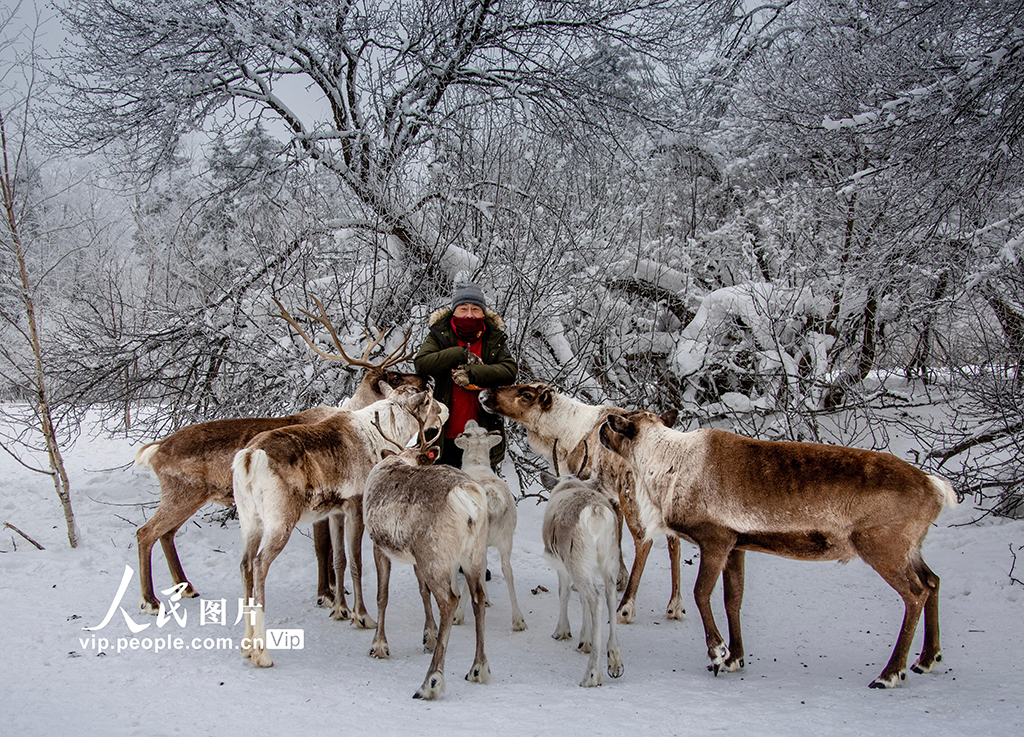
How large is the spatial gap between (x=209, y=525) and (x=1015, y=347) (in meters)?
8.14

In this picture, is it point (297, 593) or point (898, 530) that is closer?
point (898, 530)

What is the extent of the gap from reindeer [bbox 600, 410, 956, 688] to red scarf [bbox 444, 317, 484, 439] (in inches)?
64.8

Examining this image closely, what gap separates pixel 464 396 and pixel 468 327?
0.57 m

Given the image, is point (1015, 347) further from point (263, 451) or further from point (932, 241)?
point (263, 451)

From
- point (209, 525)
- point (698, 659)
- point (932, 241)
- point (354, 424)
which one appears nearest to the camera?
point (698, 659)

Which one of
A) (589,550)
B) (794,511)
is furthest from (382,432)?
(794,511)

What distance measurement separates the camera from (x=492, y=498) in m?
4.57

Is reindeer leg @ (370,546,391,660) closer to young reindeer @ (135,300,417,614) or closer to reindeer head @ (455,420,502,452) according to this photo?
young reindeer @ (135,300,417,614)

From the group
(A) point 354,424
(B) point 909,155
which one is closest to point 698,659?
(A) point 354,424

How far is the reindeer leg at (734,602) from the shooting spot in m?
4.17

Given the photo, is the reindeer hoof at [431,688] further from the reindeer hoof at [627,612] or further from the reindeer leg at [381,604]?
the reindeer hoof at [627,612]

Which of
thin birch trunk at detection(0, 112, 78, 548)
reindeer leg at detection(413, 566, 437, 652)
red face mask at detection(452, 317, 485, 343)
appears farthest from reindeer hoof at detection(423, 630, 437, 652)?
thin birch trunk at detection(0, 112, 78, 548)

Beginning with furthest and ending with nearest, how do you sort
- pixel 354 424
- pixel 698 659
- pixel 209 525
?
pixel 209 525 < pixel 354 424 < pixel 698 659

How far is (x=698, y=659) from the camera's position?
14.5 ft
